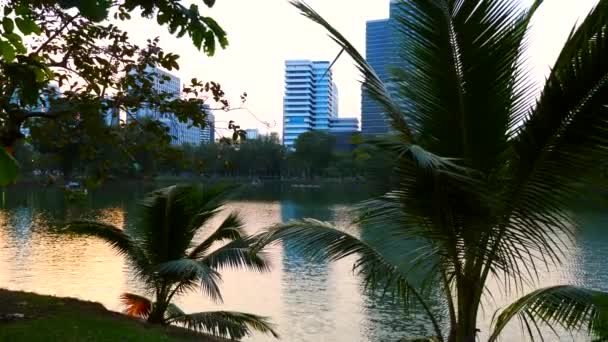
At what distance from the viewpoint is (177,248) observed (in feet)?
25.6

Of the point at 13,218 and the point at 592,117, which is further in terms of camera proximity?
the point at 13,218

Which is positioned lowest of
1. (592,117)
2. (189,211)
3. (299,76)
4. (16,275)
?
(16,275)

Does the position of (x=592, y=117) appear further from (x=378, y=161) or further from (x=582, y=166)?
→ (x=378, y=161)

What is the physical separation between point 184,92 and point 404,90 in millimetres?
3049

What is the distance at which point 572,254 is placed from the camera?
18.8m

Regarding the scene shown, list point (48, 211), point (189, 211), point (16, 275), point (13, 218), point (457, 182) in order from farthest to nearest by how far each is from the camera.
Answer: point (48, 211) → point (13, 218) → point (16, 275) → point (189, 211) → point (457, 182)

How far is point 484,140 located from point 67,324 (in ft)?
14.2

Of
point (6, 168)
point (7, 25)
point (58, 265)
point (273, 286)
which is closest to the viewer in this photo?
point (6, 168)

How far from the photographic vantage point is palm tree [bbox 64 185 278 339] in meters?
7.42

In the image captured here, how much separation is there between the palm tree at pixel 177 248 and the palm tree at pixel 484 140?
3.12 metres

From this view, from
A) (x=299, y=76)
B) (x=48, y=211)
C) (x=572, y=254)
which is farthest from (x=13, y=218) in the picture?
(x=572, y=254)

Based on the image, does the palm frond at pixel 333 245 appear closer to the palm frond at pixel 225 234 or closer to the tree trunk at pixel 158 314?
the palm frond at pixel 225 234

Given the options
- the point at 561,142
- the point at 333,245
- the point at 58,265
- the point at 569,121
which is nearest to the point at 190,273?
the point at 333,245

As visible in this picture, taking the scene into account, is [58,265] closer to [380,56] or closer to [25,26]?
[380,56]
